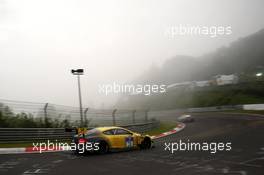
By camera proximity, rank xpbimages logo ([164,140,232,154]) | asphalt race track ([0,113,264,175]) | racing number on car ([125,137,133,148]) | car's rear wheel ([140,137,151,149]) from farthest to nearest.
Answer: car's rear wheel ([140,137,151,149]) → racing number on car ([125,137,133,148]) → xpbimages logo ([164,140,232,154]) → asphalt race track ([0,113,264,175])

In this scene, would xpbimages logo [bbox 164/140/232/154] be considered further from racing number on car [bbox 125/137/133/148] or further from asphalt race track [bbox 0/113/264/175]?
racing number on car [bbox 125/137/133/148]

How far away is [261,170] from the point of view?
30.7 feet

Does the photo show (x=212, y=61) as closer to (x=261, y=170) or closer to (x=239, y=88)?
(x=239, y=88)

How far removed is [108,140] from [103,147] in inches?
13.4

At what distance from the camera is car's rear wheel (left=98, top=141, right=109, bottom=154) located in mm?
14516

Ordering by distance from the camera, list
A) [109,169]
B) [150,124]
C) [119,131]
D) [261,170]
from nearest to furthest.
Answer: [261,170] → [109,169] → [119,131] → [150,124]

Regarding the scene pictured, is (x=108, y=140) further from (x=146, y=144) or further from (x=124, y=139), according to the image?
(x=146, y=144)

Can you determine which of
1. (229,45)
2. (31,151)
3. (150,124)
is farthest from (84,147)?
(229,45)

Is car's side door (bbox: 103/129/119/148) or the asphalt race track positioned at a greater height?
car's side door (bbox: 103/129/119/148)

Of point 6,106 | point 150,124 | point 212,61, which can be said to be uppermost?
point 212,61

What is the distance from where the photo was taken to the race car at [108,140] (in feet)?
46.8

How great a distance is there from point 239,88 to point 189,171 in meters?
54.7

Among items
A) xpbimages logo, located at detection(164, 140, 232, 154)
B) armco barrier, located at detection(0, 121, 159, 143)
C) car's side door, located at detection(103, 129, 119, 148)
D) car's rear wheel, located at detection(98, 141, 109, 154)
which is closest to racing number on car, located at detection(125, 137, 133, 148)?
car's side door, located at detection(103, 129, 119, 148)

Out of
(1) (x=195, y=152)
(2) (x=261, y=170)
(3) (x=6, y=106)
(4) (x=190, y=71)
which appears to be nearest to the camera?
(2) (x=261, y=170)
